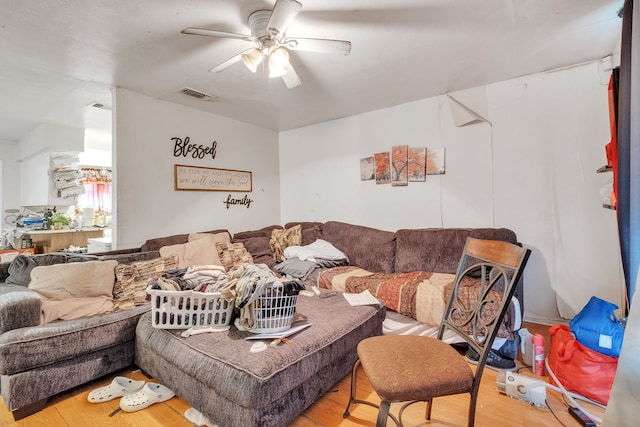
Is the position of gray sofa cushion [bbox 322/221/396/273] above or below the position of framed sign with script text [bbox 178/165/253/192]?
below

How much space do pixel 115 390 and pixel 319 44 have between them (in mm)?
2321

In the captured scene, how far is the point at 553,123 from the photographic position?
2531mm

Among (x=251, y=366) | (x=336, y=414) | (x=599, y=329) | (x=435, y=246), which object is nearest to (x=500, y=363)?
(x=599, y=329)

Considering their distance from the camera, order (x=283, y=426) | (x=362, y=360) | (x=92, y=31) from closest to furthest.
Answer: (x=362, y=360)
(x=283, y=426)
(x=92, y=31)

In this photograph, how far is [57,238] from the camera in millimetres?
4070

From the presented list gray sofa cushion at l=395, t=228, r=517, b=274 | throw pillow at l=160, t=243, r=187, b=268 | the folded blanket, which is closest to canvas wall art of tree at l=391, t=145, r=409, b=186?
gray sofa cushion at l=395, t=228, r=517, b=274

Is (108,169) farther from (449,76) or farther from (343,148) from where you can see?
(449,76)

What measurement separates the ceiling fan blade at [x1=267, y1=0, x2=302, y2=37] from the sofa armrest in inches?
79.9

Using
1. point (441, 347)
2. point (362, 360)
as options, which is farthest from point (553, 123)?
→ point (362, 360)

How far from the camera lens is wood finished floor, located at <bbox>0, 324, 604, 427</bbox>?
1462mm

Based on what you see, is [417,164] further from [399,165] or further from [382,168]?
[382,168]

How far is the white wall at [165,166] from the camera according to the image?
2.73m

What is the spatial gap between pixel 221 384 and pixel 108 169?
5.81m

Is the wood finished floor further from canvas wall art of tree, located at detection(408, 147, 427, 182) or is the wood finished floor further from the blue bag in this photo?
canvas wall art of tree, located at detection(408, 147, 427, 182)
